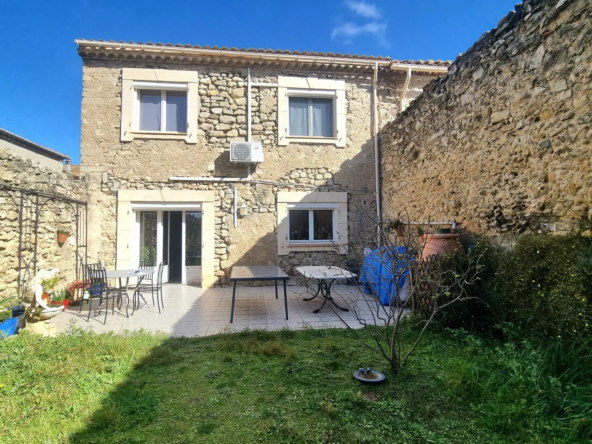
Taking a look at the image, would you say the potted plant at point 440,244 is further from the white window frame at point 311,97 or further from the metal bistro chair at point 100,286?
the metal bistro chair at point 100,286

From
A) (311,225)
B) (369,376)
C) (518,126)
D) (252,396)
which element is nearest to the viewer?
(252,396)

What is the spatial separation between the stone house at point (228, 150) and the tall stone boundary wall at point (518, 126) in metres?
2.46

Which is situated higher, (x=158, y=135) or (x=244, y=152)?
(x=158, y=135)

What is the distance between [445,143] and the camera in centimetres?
501

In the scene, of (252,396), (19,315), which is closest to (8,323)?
(19,315)

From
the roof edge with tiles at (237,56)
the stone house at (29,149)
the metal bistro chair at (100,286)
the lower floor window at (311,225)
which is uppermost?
the roof edge with tiles at (237,56)

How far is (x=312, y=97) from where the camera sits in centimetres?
768

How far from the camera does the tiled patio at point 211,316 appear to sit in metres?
4.30

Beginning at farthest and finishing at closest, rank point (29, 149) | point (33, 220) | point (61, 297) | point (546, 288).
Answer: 1. point (29, 149)
2. point (61, 297)
3. point (33, 220)
4. point (546, 288)

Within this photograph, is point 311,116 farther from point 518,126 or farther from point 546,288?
point 546,288

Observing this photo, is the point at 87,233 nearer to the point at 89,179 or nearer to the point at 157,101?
the point at 89,179

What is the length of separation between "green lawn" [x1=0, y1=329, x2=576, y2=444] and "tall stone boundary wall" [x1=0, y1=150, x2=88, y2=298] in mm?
1763

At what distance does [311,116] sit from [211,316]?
17.5 ft

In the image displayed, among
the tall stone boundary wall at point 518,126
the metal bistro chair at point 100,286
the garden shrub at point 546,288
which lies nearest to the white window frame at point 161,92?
the metal bistro chair at point 100,286
